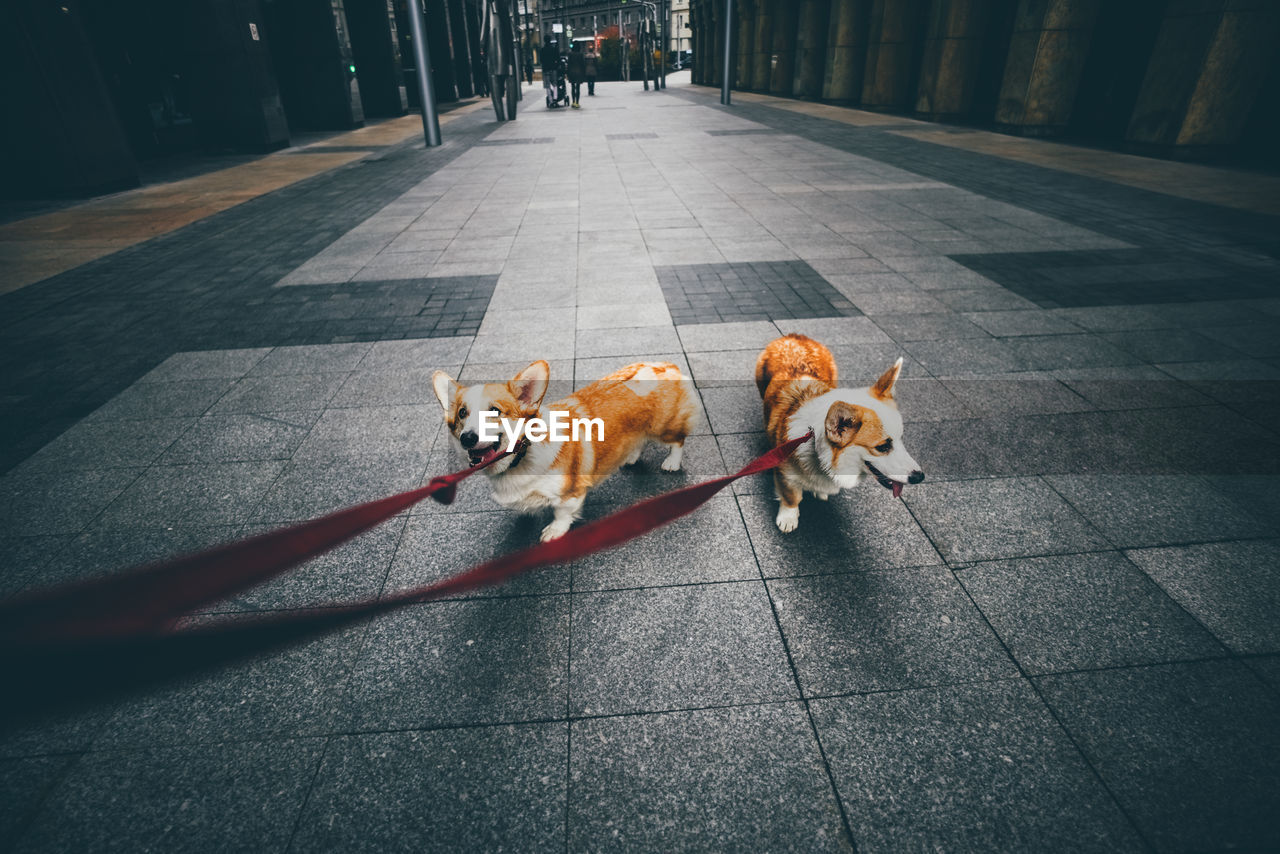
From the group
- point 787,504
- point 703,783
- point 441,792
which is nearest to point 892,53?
point 787,504

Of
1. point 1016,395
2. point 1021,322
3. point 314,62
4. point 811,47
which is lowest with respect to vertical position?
point 1016,395

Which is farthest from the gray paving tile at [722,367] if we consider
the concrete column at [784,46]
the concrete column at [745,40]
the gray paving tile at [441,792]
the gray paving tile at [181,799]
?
the concrete column at [745,40]

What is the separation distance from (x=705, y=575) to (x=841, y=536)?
0.88 meters

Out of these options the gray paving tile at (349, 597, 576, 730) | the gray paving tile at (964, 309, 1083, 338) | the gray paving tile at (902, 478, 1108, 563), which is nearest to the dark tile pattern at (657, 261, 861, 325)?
the gray paving tile at (964, 309, 1083, 338)

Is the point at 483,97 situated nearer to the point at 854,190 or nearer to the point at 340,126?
the point at 340,126

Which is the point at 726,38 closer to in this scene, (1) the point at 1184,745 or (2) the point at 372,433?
(2) the point at 372,433

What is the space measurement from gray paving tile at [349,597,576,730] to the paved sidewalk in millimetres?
16

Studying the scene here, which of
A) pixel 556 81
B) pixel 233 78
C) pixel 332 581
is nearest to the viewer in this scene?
pixel 332 581

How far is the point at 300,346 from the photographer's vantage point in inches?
232

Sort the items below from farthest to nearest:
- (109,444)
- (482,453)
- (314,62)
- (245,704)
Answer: (314,62) < (109,444) < (482,453) < (245,704)

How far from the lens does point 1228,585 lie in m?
3.02

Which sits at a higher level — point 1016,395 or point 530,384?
point 530,384

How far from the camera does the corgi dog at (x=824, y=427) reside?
275cm

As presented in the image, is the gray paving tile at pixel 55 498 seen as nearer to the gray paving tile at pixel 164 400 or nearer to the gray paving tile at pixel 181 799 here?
the gray paving tile at pixel 164 400
